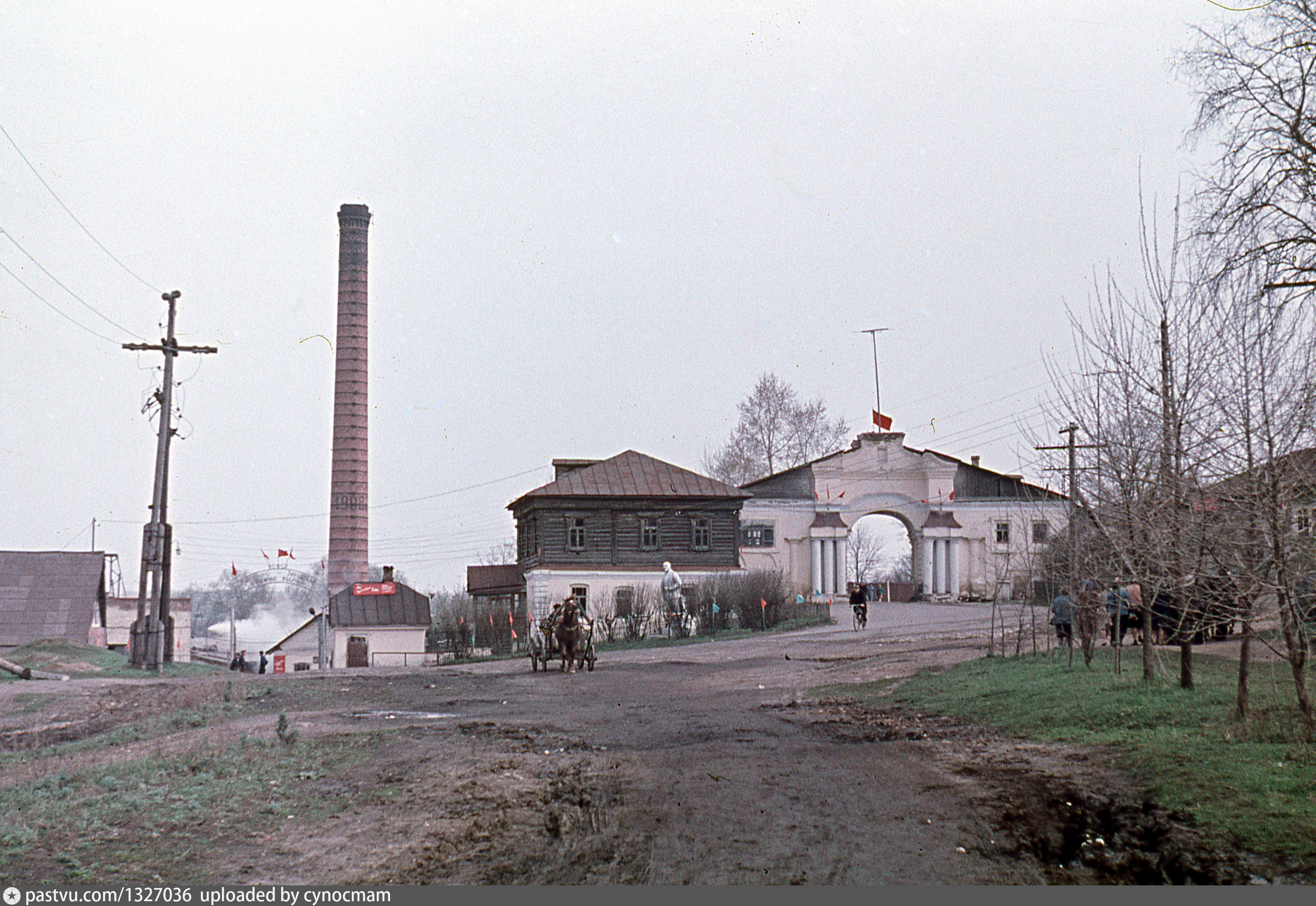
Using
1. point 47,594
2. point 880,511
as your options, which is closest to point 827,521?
point 880,511

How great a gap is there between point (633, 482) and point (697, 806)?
41.7 meters

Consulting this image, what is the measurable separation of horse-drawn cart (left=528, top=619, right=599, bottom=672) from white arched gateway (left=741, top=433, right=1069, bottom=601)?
110 ft

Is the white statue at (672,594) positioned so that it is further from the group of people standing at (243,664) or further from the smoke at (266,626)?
the smoke at (266,626)

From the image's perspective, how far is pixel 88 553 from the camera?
130 ft

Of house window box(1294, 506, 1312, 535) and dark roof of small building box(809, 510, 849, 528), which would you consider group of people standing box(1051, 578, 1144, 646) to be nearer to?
house window box(1294, 506, 1312, 535)

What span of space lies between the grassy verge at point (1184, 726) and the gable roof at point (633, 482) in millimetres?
31195

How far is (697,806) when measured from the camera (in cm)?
812

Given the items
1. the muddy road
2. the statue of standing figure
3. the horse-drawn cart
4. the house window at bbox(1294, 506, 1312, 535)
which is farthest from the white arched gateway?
the house window at bbox(1294, 506, 1312, 535)

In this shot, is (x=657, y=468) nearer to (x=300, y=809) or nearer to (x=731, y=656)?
(x=731, y=656)

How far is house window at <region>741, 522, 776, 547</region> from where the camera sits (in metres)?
59.0

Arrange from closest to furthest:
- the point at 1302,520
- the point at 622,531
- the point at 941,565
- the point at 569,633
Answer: the point at 1302,520 → the point at 569,633 → the point at 622,531 → the point at 941,565

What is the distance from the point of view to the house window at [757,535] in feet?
194

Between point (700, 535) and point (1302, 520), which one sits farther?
point (700, 535)

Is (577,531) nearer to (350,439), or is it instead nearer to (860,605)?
(350,439)
